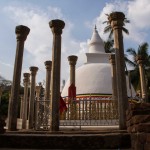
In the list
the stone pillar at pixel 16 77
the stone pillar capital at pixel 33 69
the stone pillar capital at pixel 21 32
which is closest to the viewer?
the stone pillar at pixel 16 77

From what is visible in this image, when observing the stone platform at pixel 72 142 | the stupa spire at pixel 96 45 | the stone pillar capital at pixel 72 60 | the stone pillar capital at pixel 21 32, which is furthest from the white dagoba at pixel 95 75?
the stone platform at pixel 72 142

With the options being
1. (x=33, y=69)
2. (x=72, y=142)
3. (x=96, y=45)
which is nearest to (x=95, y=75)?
(x=96, y=45)

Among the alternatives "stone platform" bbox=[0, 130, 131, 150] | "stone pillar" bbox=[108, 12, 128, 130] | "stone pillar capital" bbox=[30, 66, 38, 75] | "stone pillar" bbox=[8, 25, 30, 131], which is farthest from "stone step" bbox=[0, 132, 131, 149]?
"stone pillar capital" bbox=[30, 66, 38, 75]

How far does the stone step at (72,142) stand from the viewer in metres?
5.59

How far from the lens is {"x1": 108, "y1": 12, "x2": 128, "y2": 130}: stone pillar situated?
823 cm

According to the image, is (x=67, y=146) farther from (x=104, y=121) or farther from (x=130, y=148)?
(x=104, y=121)

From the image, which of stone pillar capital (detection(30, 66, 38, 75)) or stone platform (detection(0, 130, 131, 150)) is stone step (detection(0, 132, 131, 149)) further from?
stone pillar capital (detection(30, 66, 38, 75))

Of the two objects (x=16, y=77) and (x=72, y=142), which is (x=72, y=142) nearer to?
(x=72, y=142)

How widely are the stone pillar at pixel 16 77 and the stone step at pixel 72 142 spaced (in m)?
3.46

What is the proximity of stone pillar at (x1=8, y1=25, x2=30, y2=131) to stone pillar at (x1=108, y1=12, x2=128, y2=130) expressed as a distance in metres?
3.87

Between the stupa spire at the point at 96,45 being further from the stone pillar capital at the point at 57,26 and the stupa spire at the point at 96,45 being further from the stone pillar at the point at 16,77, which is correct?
the stone pillar capital at the point at 57,26

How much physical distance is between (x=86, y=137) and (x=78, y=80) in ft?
46.0

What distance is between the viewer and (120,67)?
8781mm

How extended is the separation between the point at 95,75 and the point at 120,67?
1066 centimetres
